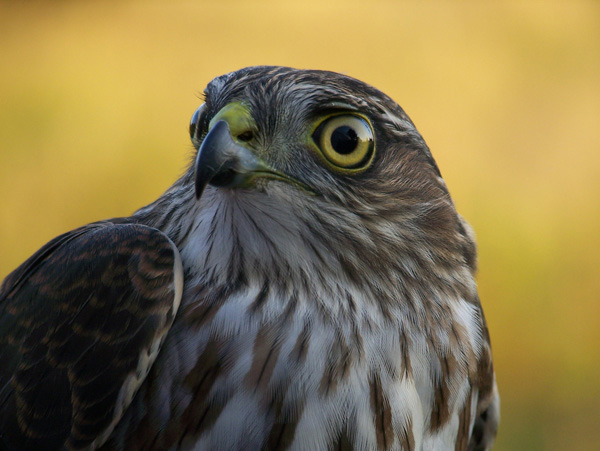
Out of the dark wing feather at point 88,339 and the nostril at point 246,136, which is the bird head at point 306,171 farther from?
the dark wing feather at point 88,339

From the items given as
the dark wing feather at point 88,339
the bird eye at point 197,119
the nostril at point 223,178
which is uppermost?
the bird eye at point 197,119

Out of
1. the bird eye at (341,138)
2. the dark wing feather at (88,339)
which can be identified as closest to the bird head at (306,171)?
the bird eye at (341,138)

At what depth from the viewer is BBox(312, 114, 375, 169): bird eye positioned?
224 centimetres

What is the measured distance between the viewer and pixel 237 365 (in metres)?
2.18

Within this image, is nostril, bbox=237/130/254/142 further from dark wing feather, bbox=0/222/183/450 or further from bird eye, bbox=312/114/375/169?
dark wing feather, bbox=0/222/183/450

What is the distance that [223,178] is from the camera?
2.06 meters

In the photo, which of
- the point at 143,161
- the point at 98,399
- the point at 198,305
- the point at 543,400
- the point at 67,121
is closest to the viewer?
the point at 98,399

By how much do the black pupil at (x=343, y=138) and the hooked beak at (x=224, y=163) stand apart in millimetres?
227

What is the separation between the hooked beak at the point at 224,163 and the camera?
2.00 m

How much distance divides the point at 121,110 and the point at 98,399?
507 cm

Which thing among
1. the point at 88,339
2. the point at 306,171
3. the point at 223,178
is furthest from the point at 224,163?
the point at 88,339

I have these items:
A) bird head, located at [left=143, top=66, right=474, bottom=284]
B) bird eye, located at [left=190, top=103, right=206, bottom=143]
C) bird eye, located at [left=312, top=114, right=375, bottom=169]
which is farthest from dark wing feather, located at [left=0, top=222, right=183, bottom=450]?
bird eye, located at [left=312, top=114, right=375, bottom=169]

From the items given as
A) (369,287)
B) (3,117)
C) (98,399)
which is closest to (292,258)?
(369,287)

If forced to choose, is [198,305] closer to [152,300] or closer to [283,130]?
[152,300]
